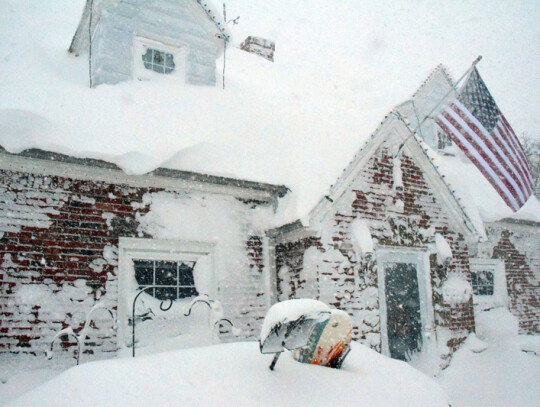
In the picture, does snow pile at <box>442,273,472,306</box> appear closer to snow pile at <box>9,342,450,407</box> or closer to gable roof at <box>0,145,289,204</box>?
gable roof at <box>0,145,289,204</box>

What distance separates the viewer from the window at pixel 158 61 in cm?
751

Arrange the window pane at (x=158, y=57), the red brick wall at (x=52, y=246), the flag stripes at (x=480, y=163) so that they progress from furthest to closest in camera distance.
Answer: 1. the window pane at (x=158, y=57)
2. the flag stripes at (x=480, y=163)
3. the red brick wall at (x=52, y=246)

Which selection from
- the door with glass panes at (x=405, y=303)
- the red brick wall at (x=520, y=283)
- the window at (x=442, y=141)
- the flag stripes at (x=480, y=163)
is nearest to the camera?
the flag stripes at (x=480, y=163)

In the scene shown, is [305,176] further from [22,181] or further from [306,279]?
[22,181]

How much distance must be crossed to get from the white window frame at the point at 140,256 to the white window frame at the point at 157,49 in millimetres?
3088

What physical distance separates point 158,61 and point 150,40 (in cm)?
37

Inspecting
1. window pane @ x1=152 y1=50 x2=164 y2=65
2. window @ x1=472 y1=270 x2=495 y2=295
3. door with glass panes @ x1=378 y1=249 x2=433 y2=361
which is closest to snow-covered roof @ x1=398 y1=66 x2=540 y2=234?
window @ x1=472 y1=270 x2=495 y2=295

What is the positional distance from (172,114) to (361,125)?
3.54m

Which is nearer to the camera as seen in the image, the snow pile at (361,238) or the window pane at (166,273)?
the window pane at (166,273)

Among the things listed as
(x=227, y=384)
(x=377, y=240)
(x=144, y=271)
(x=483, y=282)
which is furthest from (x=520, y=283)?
(x=227, y=384)

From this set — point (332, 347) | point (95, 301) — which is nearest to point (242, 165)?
point (95, 301)

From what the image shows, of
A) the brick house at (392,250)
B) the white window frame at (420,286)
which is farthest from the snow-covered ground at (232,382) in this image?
the white window frame at (420,286)

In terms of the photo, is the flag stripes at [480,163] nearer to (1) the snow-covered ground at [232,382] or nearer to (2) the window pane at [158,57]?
(1) the snow-covered ground at [232,382]

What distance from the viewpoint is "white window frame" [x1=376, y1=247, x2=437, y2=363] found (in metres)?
6.72
